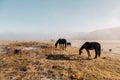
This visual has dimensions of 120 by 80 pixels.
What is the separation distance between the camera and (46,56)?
3319 cm

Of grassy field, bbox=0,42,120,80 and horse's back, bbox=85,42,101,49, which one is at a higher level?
horse's back, bbox=85,42,101,49

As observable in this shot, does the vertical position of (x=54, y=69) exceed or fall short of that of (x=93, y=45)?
it falls short

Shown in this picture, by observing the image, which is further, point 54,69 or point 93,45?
point 93,45

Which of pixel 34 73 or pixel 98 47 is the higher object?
pixel 98 47

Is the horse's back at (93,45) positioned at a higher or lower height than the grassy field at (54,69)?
higher

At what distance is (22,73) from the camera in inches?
957

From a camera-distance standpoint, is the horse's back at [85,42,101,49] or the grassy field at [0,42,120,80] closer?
the grassy field at [0,42,120,80]

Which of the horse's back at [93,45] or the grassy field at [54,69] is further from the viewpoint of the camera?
the horse's back at [93,45]

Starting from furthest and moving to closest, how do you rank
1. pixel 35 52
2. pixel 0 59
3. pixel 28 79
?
pixel 35 52
pixel 0 59
pixel 28 79

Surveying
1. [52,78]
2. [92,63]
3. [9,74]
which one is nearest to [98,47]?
[92,63]

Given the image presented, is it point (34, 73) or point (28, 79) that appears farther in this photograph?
point (34, 73)

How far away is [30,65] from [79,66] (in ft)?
20.9

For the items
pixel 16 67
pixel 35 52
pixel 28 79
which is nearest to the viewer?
pixel 28 79

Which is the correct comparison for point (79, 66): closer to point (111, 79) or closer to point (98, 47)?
point (111, 79)
